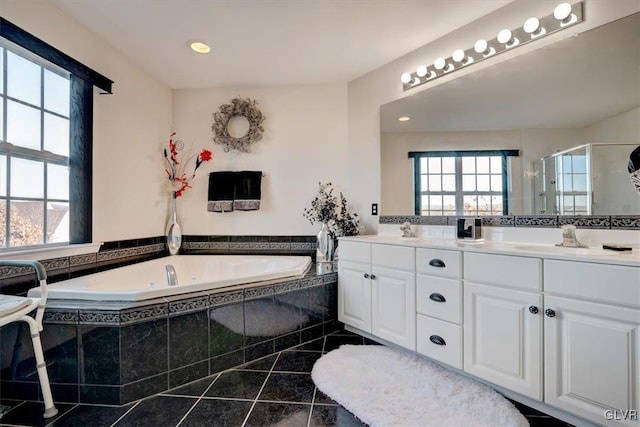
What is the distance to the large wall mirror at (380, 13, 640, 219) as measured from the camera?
5.10 ft

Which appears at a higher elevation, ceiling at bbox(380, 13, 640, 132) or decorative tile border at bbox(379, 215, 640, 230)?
ceiling at bbox(380, 13, 640, 132)

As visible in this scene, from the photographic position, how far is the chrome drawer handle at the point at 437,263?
1.77m

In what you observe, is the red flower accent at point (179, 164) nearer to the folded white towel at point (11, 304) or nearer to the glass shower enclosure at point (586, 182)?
the folded white towel at point (11, 304)

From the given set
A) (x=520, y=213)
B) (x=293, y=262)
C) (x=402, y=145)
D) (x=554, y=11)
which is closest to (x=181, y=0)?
(x=402, y=145)

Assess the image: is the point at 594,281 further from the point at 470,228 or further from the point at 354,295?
the point at 354,295

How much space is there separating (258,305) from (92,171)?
163cm

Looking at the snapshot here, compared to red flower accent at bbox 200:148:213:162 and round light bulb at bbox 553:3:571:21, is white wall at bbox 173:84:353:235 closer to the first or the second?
red flower accent at bbox 200:148:213:162

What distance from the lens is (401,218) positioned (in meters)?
2.55

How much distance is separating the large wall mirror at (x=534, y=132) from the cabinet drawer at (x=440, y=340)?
0.87m

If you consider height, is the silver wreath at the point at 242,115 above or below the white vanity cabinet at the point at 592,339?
above

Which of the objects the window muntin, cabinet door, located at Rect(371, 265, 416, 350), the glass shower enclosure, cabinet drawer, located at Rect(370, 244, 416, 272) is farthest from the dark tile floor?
the glass shower enclosure

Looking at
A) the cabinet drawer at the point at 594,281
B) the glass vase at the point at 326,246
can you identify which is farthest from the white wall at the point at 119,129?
the cabinet drawer at the point at 594,281

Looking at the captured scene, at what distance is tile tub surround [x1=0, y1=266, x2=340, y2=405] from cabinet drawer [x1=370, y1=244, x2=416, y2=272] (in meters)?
0.96

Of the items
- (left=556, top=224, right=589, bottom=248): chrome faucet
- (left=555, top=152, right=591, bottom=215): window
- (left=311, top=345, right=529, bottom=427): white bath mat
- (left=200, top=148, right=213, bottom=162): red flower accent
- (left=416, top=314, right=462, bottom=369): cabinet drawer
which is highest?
(left=200, top=148, right=213, bottom=162): red flower accent
